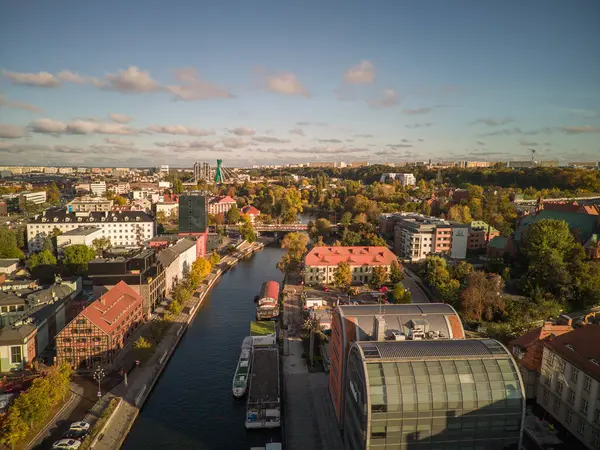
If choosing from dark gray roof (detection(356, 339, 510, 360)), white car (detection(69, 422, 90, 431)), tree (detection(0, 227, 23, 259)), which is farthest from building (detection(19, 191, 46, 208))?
dark gray roof (detection(356, 339, 510, 360))

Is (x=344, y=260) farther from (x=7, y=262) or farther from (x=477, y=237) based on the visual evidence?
(x=7, y=262)

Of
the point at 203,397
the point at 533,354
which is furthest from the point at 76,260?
the point at 533,354

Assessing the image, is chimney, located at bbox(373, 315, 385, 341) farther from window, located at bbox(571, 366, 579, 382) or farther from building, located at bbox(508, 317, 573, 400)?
building, located at bbox(508, 317, 573, 400)

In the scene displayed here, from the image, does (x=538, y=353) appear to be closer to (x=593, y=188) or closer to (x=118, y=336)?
(x=118, y=336)

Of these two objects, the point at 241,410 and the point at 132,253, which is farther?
the point at 132,253

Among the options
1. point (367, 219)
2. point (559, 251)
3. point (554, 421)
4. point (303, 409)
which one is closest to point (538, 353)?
point (554, 421)
